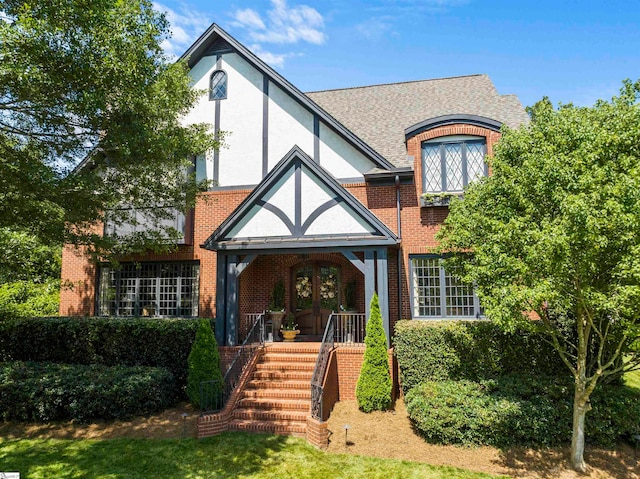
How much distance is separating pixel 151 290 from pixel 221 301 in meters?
4.51

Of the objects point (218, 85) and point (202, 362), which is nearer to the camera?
point (202, 362)

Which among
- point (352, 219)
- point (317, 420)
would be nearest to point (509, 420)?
point (317, 420)

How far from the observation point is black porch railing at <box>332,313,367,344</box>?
1227 cm

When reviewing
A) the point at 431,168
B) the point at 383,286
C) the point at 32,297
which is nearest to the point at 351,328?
the point at 383,286

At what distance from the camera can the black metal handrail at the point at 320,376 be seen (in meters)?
8.97

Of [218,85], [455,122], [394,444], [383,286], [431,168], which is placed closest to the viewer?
[394,444]

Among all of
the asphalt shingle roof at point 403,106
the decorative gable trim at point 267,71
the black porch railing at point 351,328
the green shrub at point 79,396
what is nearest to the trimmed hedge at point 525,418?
the black porch railing at point 351,328

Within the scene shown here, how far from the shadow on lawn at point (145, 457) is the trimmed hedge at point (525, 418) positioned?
130 inches

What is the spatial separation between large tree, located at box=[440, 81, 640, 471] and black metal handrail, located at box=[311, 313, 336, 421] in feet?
13.1

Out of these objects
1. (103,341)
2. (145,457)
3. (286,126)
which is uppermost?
(286,126)

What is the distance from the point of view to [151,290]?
15.4m

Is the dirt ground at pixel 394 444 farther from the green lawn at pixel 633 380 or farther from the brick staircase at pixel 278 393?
the green lawn at pixel 633 380

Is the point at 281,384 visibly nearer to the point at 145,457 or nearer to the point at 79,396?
the point at 145,457

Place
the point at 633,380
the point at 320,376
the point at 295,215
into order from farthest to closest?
the point at 633,380 < the point at 295,215 < the point at 320,376
